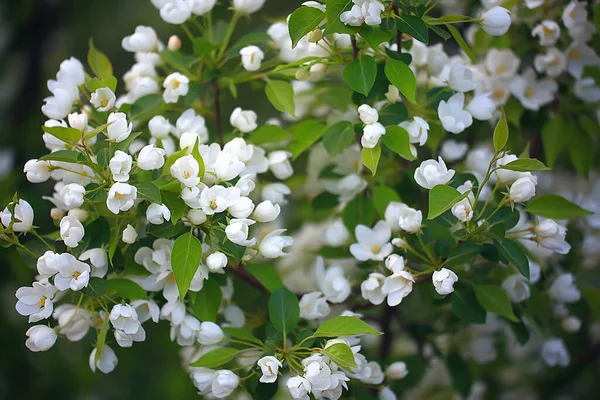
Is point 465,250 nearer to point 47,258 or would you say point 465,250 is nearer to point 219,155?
point 219,155

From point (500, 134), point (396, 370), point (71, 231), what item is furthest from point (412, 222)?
point (71, 231)

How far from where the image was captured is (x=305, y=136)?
1.16 m

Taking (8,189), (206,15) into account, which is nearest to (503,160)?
(206,15)

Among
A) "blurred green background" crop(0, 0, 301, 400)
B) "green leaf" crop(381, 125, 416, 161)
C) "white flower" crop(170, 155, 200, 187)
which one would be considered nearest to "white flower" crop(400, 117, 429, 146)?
"green leaf" crop(381, 125, 416, 161)

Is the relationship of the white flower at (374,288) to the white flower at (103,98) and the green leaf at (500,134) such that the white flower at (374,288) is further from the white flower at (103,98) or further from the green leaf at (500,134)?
the white flower at (103,98)

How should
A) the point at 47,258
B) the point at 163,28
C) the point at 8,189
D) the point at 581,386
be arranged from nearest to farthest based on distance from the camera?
the point at 47,258, the point at 8,189, the point at 581,386, the point at 163,28

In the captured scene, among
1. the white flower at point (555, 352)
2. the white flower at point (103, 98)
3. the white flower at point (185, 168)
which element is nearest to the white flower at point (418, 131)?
the white flower at point (185, 168)

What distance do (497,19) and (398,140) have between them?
0.27 m

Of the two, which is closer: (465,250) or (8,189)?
(465,250)

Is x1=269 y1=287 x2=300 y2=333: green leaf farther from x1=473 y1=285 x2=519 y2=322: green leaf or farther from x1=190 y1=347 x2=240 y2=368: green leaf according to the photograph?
x1=473 y1=285 x2=519 y2=322: green leaf

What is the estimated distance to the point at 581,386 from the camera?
2.01m

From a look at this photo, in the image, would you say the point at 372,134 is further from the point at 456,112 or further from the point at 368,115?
the point at 456,112

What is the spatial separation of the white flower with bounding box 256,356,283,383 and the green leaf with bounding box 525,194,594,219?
481mm

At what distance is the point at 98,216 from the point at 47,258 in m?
0.12
